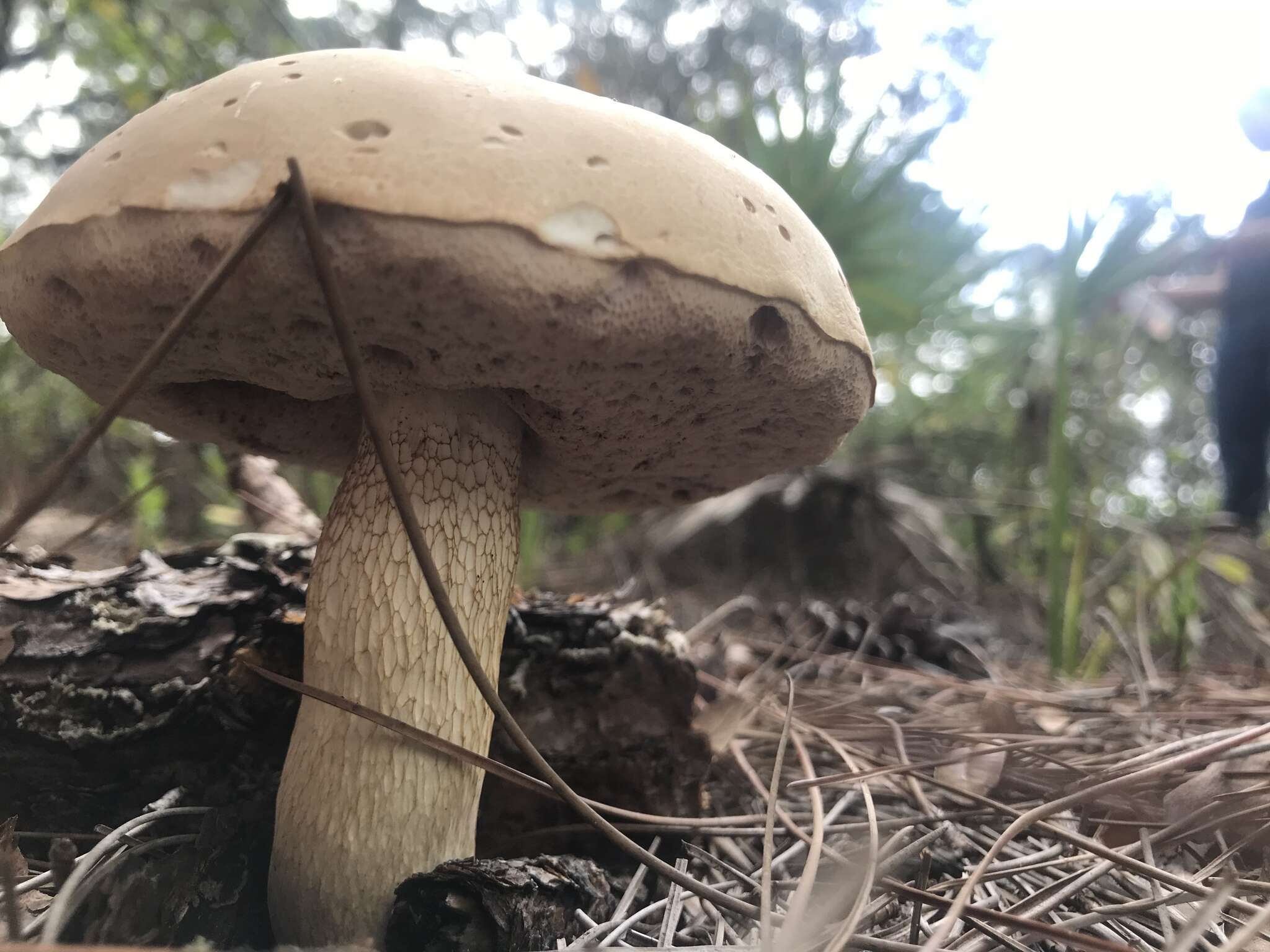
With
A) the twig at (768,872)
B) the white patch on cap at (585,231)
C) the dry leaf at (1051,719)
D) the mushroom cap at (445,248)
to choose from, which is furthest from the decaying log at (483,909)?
the dry leaf at (1051,719)

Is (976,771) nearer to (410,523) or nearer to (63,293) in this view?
(410,523)

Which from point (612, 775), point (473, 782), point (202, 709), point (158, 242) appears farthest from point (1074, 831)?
point (158, 242)

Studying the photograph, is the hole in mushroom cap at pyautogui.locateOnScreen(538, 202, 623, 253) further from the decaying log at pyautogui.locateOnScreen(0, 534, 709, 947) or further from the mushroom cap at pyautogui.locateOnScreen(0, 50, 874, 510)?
the decaying log at pyautogui.locateOnScreen(0, 534, 709, 947)

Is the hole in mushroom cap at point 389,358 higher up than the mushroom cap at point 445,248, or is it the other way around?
the mushroom cap at point 445,248

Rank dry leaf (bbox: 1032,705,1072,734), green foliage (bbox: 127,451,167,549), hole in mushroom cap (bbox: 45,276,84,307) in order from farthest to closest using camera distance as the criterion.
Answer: green foliage (bbox: 127,451,167,549) → dry leaf (bbox: 1032,705,1072,734) → hole in mushroom cap (bbox: 45,276,84,307)

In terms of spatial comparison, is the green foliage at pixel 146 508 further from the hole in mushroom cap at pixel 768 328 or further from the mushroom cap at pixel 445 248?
the hole in mushroom cap at pixel 768 328

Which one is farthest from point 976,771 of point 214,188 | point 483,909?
point 214,188

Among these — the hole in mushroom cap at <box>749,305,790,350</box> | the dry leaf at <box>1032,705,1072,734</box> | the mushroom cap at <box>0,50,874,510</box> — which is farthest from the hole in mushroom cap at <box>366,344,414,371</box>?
the dry leaf at <box>1032,705,1072,734</box>
